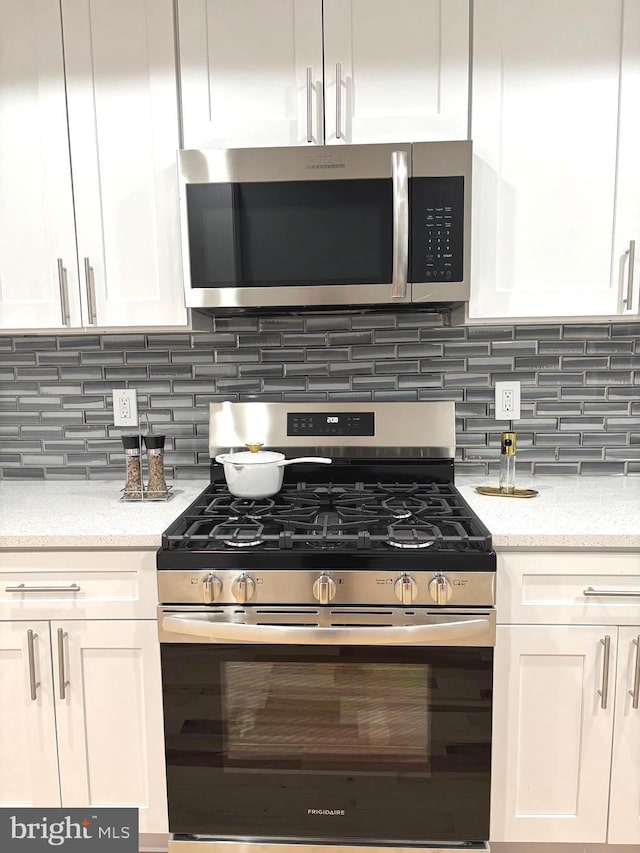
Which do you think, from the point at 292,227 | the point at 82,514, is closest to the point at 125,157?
the point at 292,227

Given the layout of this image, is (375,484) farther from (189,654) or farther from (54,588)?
(54,588)

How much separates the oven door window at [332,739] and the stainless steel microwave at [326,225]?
3.09 feet

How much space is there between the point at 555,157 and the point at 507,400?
29.4 inches

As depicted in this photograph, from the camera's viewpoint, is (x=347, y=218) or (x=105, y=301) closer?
(x=347, y=218)

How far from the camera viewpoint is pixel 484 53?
5.35 ft

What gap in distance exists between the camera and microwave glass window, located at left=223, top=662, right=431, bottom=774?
1.45 metres

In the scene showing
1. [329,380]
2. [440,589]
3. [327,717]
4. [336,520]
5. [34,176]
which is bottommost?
[327,717]

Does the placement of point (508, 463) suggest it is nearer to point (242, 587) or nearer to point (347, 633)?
point (347, 633)

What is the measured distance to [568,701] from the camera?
58.9 inches

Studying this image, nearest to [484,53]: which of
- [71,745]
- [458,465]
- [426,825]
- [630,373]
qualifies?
[630,373]

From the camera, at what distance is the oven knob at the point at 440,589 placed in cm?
141

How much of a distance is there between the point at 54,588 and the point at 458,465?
131 cm

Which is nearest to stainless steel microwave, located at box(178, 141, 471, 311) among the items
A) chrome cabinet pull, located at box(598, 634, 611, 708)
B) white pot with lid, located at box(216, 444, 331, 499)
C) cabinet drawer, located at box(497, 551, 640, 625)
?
white pot with lid, located at box(216, 444, 331, 499)

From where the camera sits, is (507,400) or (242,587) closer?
(242,587)
